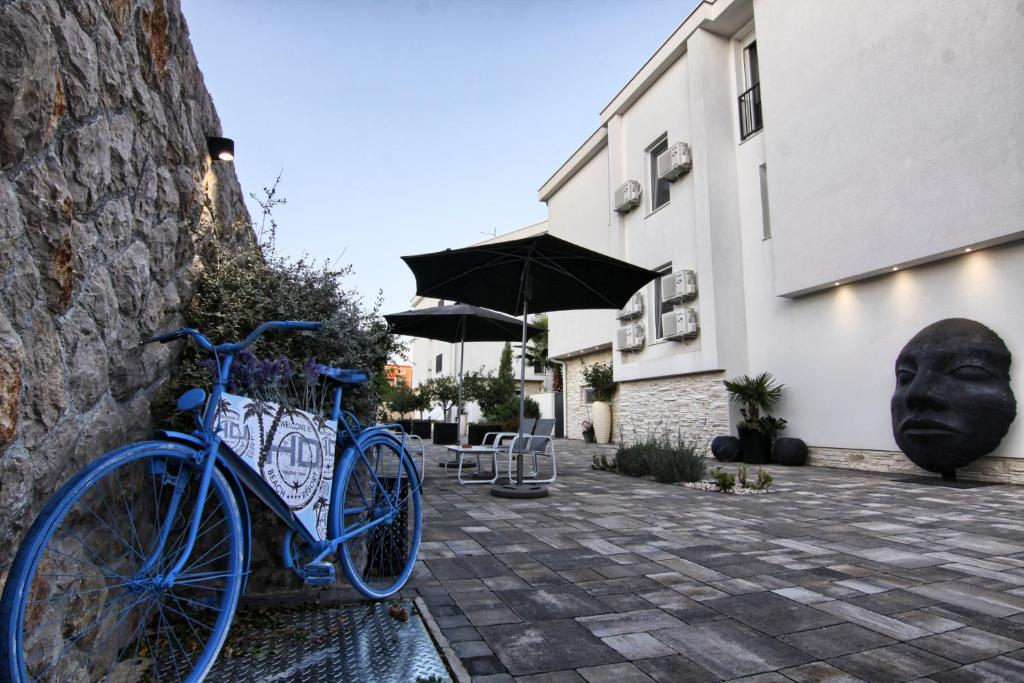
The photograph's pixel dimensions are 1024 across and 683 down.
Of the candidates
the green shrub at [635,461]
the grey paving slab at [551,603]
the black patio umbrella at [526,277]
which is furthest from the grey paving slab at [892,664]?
the green shrub at [635,461]

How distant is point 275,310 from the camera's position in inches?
106

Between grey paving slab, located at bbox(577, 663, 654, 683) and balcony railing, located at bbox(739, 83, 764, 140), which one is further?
balcony railing, located at bbox(739, 83, 764, 140)

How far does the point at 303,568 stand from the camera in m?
1.97

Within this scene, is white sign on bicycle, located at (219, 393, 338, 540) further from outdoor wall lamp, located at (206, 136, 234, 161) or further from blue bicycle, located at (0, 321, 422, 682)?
outdoor wall lamp, located at (206, 136, 234, 161)

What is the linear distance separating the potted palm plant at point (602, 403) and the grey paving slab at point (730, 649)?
35.9 feet

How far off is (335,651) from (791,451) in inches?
313

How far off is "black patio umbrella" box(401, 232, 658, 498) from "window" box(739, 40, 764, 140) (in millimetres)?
5854

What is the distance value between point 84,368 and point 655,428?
32.9 ft

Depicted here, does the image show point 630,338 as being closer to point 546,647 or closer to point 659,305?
point 659,305

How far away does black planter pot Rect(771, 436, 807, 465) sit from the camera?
811 centimetres

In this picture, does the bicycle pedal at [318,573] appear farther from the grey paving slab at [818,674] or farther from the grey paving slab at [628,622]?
the grey paving slab at [818,674]

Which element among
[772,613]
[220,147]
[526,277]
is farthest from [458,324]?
[772,613]

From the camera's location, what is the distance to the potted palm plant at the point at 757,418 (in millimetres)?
8570

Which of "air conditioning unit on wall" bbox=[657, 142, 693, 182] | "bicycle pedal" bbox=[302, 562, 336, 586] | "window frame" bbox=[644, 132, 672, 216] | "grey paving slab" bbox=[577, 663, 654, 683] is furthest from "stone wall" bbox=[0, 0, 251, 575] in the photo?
"window frame" bbox=[644, 132, 672, 216]
